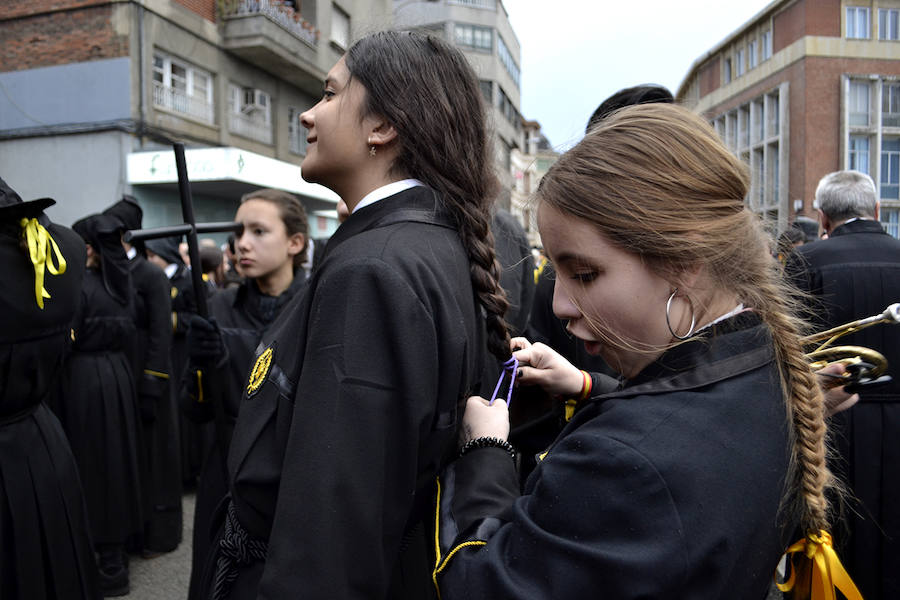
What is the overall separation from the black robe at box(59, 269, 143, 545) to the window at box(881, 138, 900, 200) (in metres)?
46.4

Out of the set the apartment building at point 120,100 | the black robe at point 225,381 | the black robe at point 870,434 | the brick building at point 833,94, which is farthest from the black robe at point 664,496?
the brick building at point 833,94

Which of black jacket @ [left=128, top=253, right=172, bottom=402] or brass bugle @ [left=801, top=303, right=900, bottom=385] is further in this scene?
black jacket @ [left=128, top=253, right=172, bottom=402]

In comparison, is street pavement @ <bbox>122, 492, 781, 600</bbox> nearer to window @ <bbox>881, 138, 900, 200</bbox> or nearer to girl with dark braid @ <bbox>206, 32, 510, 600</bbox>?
girl with dark braid @ <bbox>206, 32, 510, 600</bbox>

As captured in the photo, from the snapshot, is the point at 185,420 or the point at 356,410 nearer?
the point at 356,410

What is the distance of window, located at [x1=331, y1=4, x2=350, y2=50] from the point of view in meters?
22.0

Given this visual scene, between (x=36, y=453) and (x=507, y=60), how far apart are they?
49.5m

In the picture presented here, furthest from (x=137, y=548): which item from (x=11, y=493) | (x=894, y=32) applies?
(x=894, y=32)

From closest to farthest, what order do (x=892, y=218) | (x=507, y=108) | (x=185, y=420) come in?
1. (x=185, y=420)
2. (x=892, y=218)
3. (x=507, y=108)

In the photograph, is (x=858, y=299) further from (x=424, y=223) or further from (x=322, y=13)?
(x=322, y=13)

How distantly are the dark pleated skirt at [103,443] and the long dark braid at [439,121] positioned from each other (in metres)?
3.52

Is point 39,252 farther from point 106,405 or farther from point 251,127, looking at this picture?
point 251,127

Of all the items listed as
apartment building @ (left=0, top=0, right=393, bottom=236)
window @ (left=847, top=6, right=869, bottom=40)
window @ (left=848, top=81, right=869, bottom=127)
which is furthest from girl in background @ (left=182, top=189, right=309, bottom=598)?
window @ (left=847, top=6, right=869, bottom=40)

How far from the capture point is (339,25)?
74.0ft

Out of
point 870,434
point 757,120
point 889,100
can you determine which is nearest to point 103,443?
point 870,434
